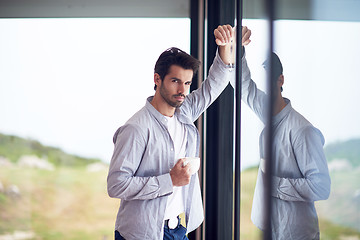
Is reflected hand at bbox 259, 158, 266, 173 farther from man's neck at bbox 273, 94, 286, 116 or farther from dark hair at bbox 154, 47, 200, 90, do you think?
dark hair at bbox 154, 47, 200, 90

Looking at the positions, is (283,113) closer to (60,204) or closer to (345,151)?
(345,151)

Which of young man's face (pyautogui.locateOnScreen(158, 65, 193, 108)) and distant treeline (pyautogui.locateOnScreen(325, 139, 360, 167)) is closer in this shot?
distant treeline (pyautogui.locateOnScreen(325, 139, 360, 167))

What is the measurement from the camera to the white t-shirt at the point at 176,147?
53.6 inches

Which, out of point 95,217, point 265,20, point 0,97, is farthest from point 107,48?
point 265,20

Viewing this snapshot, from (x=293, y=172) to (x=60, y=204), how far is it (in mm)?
1812

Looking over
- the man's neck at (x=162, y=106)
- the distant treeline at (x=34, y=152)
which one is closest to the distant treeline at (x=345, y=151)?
the man's neck at (x=162, y=106)

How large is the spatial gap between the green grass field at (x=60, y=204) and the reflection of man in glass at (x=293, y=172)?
5.02 feet

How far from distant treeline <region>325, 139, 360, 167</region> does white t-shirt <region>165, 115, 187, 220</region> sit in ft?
3.29

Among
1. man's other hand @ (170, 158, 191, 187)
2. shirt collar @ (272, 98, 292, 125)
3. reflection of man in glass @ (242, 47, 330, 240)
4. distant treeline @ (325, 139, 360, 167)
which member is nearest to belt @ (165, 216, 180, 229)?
man's other hand @ (170, 158, 191, 187)

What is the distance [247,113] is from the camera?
89 cm

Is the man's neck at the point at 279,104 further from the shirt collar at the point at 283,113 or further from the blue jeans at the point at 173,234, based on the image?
the blue jeans at the point at 173,234

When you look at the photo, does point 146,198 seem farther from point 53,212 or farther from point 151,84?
point 53,212

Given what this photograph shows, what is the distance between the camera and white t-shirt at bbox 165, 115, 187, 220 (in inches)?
53.6

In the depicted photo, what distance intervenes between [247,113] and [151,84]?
3.63 feet
